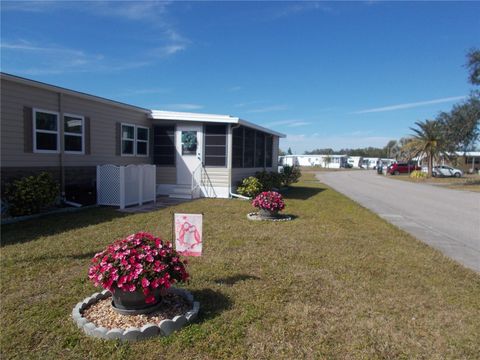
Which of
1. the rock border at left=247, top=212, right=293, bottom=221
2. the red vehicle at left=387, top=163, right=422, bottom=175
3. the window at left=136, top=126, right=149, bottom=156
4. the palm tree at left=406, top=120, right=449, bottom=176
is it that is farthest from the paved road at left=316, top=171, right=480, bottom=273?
the red vehicle at left=387, top=163, right=422, bottom=175

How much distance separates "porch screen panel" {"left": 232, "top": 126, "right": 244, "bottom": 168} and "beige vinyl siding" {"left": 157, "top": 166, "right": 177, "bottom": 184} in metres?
2.28

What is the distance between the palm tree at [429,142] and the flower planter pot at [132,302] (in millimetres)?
34248

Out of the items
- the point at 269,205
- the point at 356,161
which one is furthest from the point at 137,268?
the point at 356,161

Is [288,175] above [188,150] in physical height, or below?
below

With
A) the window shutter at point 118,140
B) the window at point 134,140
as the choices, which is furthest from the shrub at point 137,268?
the window at point 134,140

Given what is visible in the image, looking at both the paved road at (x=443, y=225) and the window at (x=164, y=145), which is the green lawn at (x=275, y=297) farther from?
the window at (x=164, y=145)

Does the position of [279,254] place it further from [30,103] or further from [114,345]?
[30,103]

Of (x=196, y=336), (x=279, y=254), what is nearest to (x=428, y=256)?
(x=279, y=254)

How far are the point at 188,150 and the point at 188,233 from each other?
8.73m

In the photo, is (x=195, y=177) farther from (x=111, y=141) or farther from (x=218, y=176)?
(x=111, y=141)

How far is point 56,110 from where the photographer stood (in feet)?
29.2

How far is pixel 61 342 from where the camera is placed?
281 cm

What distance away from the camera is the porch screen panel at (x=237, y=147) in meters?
12.3

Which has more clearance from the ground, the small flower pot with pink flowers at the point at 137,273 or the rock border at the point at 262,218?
the small flower pot with pink flowers at the point at 137,273
